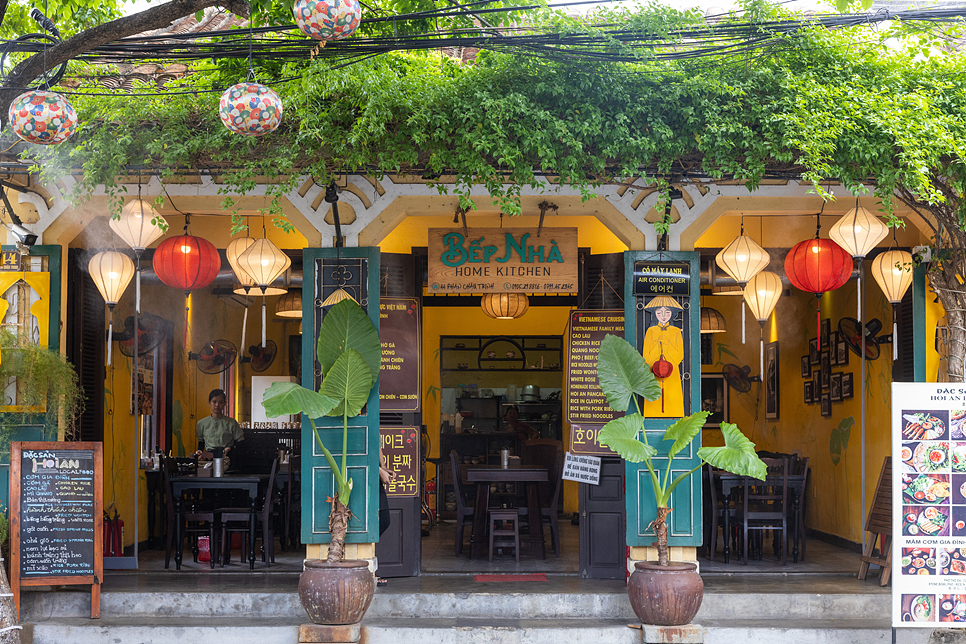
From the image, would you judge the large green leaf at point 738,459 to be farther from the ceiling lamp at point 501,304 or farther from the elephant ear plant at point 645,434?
the ceiling lamp at point 501,304

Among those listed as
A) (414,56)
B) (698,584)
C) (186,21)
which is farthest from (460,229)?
(186,21)

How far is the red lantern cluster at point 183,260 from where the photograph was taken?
6.63 metres

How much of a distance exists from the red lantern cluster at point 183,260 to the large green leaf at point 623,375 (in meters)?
2.98

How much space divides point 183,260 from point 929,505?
5407 millimetres

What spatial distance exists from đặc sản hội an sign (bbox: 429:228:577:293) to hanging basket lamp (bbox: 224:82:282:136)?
7.57ft

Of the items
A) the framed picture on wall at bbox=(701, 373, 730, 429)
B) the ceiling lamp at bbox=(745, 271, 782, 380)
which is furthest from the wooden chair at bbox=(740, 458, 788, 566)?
the framed picture on wall at bbox=(701, 373, 730, 429)

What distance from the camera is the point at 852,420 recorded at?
8.96 meters

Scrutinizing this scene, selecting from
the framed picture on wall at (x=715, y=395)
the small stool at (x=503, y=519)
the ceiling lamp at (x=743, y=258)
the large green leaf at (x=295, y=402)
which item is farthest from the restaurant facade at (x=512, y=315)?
the framed picture on wall at (x=715, y=395)

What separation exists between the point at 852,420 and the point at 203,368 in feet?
25.0

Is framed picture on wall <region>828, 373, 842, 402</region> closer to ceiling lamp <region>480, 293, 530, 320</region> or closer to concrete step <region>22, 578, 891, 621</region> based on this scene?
concrete step <region>22, 578, 891, 621</region>

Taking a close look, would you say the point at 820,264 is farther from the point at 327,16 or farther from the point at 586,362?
the point at 327,16

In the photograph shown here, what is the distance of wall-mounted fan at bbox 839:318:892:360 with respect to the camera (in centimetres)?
834

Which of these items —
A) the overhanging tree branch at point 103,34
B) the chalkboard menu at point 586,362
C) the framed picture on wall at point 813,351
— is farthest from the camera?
the framed picture on wall at point 813,351

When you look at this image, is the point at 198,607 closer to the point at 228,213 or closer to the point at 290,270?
the point at 290,270
